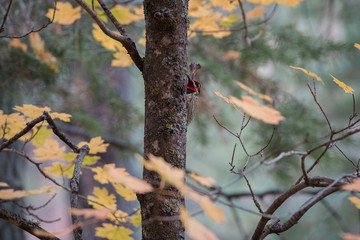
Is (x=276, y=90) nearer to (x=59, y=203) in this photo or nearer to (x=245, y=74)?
(x=245, y=74)

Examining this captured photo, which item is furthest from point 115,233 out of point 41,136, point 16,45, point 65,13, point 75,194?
point 16,45

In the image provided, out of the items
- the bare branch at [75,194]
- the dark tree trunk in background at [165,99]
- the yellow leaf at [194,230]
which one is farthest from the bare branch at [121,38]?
the yellow leaf at [194,230]

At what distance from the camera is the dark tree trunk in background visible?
2.13 ft

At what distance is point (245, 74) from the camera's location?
2.35 m

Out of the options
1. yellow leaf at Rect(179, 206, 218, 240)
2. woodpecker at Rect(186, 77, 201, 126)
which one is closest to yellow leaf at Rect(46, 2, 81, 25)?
woodpecker at Rect(186, 77, 201, 126)

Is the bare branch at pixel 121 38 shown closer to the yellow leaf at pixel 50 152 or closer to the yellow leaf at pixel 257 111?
the yellow leaf at pixel 257 111

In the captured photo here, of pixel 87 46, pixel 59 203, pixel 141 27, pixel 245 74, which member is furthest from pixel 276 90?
pixel 59 203

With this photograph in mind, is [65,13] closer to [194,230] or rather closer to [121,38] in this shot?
[121,38]

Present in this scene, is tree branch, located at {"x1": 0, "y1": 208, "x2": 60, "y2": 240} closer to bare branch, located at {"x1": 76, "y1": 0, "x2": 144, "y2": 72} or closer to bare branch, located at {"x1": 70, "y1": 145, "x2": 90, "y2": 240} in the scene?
bare branch, located at {"x1": 70, "y1": 145, "x2": 90, "y2": 240}

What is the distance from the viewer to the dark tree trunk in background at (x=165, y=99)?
649mm

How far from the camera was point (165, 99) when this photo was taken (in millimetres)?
681

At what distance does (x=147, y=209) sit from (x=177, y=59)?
33 centimetres

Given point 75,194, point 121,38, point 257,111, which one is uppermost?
point 121,38

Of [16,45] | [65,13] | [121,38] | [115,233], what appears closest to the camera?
[121,38]
